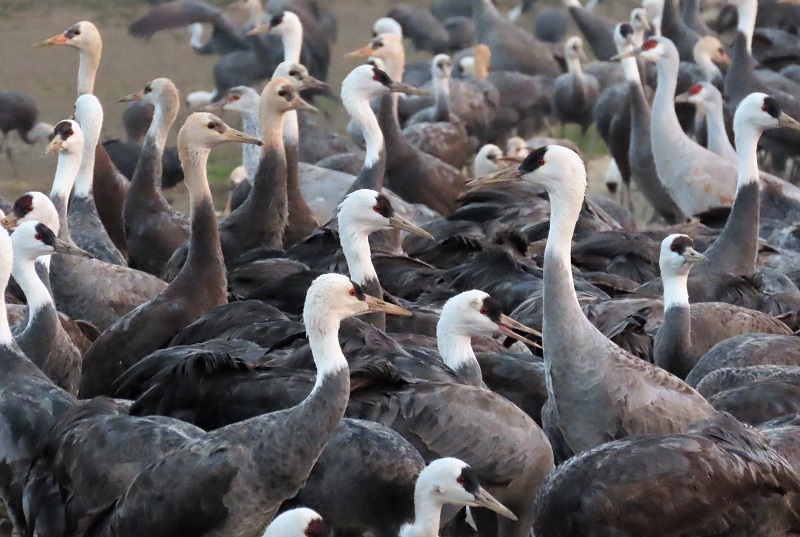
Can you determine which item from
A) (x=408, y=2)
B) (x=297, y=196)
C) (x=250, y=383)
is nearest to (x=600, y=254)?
(x=297, y=196)

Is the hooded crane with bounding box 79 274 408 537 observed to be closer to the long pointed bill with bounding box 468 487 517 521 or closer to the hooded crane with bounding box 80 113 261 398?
the long pointed bill with bounding box 468 487 517 521

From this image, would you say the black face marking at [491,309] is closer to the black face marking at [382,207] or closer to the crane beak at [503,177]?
the crane beak at [503,177]

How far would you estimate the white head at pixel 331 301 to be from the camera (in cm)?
516

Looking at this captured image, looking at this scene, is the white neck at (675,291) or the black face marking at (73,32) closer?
the white neck at (675,291)

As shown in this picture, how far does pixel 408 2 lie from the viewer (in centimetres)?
2220

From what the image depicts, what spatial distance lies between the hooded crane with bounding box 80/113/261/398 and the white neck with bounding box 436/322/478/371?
1.29 m

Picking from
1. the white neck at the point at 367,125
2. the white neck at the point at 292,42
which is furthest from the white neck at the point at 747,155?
the white neck at the point at 292,42

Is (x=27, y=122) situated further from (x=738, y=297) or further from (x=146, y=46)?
(x=738, y=297)

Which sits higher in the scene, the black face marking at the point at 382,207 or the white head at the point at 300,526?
the white head at the point at 300,526

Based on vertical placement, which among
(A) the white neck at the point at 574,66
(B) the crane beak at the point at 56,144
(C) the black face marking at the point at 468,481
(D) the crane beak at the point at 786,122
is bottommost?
(A) the white neck at the point at 574,66

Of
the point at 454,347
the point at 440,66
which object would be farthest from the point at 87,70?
the point at 454,347

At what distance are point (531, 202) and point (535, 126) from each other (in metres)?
5.91

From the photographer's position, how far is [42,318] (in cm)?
658

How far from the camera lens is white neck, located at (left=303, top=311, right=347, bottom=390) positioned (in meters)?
4.98
